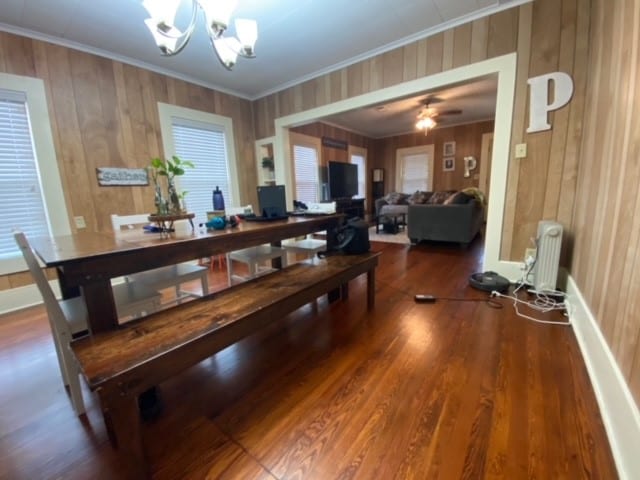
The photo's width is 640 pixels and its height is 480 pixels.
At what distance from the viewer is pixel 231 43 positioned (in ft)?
6.30

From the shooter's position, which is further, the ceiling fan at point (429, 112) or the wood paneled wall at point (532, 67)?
the ceiling fan at point (429, 112)

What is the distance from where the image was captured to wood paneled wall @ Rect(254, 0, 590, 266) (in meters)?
2.15

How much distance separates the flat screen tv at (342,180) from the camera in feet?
19.9

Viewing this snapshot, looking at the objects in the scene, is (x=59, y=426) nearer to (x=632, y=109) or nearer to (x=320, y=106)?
(x=632, y=109)

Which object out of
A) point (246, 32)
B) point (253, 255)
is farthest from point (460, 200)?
point (246, 32)

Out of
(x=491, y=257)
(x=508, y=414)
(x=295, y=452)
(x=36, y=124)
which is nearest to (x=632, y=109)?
(x=508, y=414)

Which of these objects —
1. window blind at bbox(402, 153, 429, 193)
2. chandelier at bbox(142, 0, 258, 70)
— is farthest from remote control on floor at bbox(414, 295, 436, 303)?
window blind at bbox(402, 153, 429, 193)

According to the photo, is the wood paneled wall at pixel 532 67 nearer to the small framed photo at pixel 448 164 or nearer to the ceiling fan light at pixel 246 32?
the ceiling fan light at pixel 246 32

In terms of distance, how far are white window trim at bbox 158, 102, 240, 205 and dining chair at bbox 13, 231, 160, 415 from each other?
2.48m

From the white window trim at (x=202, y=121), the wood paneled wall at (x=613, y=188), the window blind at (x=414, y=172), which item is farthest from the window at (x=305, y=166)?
the wood paneled wall at (x=613, y=188)

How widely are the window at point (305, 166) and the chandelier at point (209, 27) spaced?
3.39m

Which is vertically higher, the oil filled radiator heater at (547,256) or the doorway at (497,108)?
the doorway at (497,108)

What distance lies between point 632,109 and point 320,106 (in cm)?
301

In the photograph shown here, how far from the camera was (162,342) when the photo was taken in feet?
3.30
